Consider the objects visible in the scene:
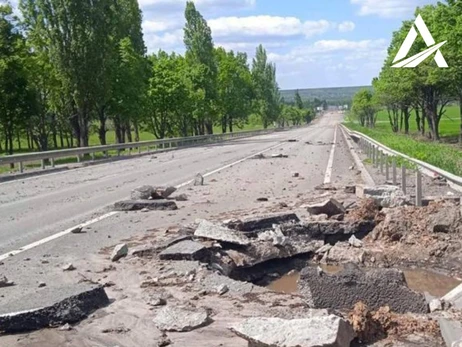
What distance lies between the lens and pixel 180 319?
223 inches

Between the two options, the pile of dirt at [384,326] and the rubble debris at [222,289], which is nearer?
the pile of dirt at [384,326]

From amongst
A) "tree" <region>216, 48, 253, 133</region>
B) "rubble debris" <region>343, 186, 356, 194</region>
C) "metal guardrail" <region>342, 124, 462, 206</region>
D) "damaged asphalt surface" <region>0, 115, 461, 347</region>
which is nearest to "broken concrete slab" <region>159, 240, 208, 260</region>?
"damaged asphalt surface" <region>0, 115, 461, 347</region>

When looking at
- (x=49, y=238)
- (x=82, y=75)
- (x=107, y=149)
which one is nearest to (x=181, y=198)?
(x=49, y=238)

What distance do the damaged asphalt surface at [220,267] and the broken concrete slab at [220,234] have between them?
0.09 feet

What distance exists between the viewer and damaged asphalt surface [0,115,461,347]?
17.4ft

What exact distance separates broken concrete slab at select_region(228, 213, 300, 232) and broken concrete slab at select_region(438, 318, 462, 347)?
514 centimetres

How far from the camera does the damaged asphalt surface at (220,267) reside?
5305mm

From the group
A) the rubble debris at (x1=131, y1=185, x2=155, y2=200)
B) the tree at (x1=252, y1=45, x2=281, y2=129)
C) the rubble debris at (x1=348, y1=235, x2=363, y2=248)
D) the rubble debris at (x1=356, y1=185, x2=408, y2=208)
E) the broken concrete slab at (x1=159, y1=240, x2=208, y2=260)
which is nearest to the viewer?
the broken concrete slab at (x1=159, y1=240, x2=208, y2=260)

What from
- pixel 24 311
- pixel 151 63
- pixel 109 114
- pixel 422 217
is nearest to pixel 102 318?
pixel 24 311

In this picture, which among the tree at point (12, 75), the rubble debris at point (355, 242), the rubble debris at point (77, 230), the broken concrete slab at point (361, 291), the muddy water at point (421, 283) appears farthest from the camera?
the tree at point (12, 75)

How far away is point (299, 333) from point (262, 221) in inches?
233

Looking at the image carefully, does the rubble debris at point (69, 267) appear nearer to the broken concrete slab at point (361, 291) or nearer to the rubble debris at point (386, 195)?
the broken concrete slab at point (361, 291)

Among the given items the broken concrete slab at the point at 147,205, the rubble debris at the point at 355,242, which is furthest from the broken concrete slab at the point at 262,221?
the broken concrete slab at the point at 147,205

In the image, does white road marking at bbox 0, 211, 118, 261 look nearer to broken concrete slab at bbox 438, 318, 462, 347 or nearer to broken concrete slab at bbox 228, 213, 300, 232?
broken concrete slab at bbox 228, 213, 300, 232
